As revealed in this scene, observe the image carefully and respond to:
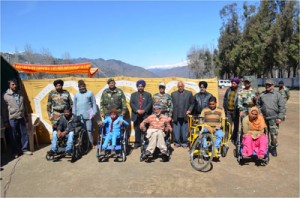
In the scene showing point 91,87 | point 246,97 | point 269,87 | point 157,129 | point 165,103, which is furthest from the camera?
point 91,87

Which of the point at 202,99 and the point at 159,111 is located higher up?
the point at 202,99

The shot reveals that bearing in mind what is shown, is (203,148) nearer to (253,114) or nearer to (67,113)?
(253,114)

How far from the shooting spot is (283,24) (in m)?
29.0

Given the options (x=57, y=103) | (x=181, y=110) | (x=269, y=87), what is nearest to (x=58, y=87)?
(x=57, y=103)

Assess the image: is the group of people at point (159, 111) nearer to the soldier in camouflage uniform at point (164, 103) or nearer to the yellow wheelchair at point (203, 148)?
the soldier in camouflage uniform at point (164, 103)

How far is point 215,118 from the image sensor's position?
5730 millimetres

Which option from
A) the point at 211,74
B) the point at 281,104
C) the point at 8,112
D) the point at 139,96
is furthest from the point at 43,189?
the point at 211,74

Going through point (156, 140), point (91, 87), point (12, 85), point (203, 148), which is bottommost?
point (203, 148)

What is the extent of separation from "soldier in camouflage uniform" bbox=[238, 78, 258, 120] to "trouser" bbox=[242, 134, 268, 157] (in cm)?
95

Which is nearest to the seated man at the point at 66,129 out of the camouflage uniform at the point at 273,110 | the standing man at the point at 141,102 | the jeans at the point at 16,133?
the jeans at the point at 16,133

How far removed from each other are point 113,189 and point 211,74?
6431cm

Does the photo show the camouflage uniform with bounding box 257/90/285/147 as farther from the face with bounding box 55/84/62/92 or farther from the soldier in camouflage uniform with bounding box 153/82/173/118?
the face with bounding box 55/84/62/92

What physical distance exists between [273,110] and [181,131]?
2.25 metres

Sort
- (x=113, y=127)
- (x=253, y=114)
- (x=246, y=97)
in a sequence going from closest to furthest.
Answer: (x=253, y=114), (x=113, y=127), (x=246, y=97)
